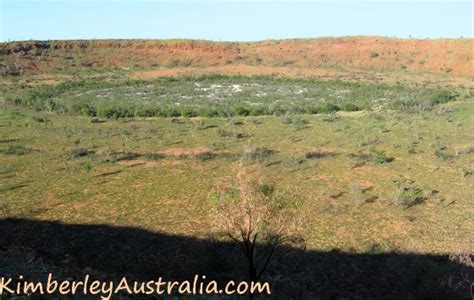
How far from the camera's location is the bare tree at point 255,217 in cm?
1574

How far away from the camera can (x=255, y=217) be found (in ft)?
52.0

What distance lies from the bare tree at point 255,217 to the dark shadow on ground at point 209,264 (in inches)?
96.1

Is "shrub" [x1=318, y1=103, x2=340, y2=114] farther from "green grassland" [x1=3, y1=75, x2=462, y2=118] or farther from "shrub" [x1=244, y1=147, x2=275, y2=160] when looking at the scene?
"shrub" [x1=244, y1=147, x2=275, y2=160]

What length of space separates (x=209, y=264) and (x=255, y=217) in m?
4.44

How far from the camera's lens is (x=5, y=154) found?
36.2 meters

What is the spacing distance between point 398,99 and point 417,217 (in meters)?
36.6

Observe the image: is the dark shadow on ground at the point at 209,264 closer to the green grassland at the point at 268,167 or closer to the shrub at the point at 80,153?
the green grassland at the point at 268,167

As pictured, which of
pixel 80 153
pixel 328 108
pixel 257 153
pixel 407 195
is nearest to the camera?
pixel 407 195

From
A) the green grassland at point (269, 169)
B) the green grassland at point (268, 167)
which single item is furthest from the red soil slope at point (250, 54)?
the green grassland at point (269, 169)

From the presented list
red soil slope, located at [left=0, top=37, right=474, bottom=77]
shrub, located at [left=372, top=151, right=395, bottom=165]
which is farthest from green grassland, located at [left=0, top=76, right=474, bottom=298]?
red soil slope, located at [left=0, top=37, right=474, bottom=77]

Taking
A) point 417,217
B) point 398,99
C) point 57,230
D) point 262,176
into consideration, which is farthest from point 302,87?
point 57,230

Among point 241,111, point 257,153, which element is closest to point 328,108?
point 241,111

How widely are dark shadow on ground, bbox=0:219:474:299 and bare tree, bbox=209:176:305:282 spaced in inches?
96.1

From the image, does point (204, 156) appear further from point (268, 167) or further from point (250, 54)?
point (250, 54)
